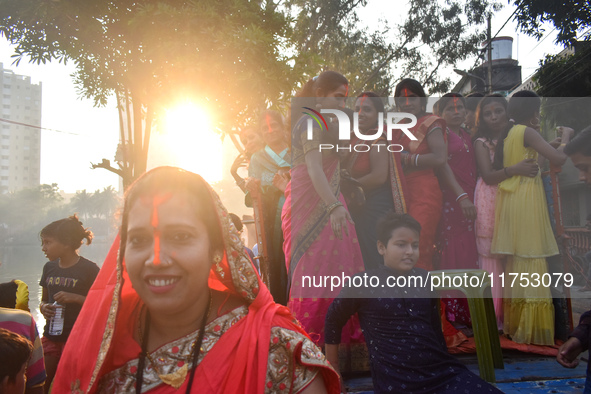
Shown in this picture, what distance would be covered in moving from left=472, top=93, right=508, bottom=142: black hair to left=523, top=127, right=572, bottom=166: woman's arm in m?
0.27

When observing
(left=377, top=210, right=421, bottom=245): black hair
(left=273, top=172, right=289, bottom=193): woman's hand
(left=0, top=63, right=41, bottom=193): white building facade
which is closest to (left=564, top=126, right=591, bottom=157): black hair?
(left=377, top=210, right=421, bottom=245): black hair

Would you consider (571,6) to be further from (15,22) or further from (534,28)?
(15,22)

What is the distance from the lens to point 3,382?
5.68 ft

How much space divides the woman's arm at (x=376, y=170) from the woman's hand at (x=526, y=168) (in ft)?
3.45

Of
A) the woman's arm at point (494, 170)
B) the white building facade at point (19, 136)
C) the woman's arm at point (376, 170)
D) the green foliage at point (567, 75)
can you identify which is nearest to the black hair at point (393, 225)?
the woman's arm at point (376, 170)

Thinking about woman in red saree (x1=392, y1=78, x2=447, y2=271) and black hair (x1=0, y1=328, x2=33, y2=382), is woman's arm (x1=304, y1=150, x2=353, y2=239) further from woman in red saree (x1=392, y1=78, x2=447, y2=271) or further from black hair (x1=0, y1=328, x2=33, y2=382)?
black hair (x1=0, y1=328, x2=33, y2=382)

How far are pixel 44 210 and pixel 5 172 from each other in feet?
91.4

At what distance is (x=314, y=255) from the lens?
3.10 m

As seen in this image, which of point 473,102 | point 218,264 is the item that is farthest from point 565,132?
point 218,264

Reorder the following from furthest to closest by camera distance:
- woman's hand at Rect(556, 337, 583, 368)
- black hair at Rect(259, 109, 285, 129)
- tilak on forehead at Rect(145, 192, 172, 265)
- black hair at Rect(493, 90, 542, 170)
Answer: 1. black hair at Rect(259, 109, 285, 129)
2. black hair at Rect(493, 90, 542, 170)
3. woman's hand at Rect(556, 337, 583, 368)
4. tilak on forehead at Rect(145, 192, 172, 265)

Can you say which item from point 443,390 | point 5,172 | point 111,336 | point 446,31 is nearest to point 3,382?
point 111,336

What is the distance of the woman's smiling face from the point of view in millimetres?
1430

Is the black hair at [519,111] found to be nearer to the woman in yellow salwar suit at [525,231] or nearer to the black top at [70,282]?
the woman in yellow salwar suit at [525,231]

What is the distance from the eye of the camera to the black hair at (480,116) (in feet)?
12.1
